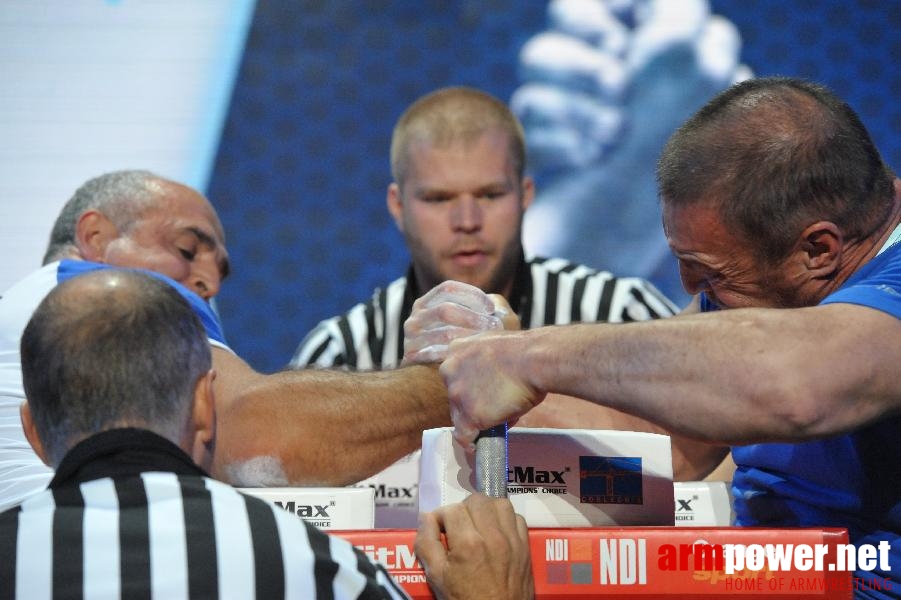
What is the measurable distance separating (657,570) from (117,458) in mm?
541

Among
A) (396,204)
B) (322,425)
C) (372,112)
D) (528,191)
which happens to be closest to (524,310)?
(528,191)

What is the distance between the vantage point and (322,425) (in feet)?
5.27

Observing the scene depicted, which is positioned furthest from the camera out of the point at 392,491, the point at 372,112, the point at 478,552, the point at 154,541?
the point at 372,112

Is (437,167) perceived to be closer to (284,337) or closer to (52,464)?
(284,337)

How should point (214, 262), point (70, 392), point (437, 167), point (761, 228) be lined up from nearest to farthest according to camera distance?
point (70, 392)
point (761, 228)
point (214, 262)
point (437, 167)

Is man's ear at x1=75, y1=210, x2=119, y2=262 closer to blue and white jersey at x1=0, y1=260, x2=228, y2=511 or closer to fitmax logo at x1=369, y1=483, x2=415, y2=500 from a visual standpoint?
blue and white jersey at x1=0, y1=260, x2=228, y2=511

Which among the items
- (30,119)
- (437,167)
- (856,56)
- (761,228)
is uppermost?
(856,56)

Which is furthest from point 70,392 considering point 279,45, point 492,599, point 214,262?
point 279,45

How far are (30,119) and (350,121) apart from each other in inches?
34.9

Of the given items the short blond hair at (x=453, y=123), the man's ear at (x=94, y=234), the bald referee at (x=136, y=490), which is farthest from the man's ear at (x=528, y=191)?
the bald referee at (x=136, y=490)

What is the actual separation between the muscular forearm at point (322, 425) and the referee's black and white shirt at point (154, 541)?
532mm

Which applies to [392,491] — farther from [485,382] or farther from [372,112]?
[372,112]

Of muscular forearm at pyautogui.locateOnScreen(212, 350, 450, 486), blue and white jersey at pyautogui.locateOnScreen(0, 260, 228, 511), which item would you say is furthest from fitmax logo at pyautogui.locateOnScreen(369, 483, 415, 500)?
blue and white jersey at pyautogui.locateOnScreen(0, 260, 228, 511)

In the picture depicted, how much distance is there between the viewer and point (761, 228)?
4.53 ft
